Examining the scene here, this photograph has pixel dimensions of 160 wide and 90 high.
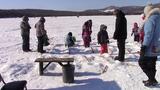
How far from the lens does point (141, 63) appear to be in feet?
27.6

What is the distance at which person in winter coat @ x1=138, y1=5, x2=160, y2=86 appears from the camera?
8.09 m

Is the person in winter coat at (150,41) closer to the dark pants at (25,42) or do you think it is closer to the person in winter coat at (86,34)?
the dark pants at (25,42)

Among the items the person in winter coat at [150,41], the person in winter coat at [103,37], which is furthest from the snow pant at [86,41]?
the person in winter coat at [150,41]

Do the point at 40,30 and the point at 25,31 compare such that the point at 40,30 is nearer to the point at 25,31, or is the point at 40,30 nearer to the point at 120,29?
the point at 25,31

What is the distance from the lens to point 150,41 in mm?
8117

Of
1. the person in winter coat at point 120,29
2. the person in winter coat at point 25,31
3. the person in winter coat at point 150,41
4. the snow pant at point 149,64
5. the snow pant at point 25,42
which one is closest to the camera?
the person in winter coat at point 150,41

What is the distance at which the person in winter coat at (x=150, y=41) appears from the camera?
8.09m

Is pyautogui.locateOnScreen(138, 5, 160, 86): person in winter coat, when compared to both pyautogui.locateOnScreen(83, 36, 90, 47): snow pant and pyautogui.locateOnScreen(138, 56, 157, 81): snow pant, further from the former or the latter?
pyautogui.locateOnScreen(83, 36, 90, 47): snow pant

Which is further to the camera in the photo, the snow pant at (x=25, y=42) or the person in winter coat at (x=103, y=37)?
the snow pant at (x=25, y=42)

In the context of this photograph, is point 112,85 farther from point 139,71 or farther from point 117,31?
point 117,31

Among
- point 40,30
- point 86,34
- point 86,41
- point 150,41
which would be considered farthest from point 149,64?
point 86,34

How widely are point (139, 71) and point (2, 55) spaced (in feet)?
21.8

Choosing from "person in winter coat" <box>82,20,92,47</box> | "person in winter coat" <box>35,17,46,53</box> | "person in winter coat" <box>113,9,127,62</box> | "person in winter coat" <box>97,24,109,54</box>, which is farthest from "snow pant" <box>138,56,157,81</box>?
"person in winter coat" <box>82,20,92,47</box>

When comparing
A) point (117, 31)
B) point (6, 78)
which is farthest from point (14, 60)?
point (117, 31)
